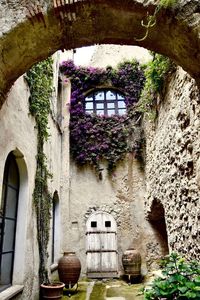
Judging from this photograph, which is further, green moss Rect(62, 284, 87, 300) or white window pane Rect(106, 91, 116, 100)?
white window pane Rect(106, 91, 116, 100)

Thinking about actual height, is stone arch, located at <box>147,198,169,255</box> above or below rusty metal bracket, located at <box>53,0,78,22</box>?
below

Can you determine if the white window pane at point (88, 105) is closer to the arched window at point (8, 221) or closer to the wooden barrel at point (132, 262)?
the wooden barrel at point (132, 262)

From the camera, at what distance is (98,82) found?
8.93 m

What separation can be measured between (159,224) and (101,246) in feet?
5.39

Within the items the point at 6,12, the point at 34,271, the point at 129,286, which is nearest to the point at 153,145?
the point at 129,286

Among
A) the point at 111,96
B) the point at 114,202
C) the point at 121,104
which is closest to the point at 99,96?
the point at 111,96

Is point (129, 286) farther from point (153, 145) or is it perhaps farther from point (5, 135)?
point (5, 135)

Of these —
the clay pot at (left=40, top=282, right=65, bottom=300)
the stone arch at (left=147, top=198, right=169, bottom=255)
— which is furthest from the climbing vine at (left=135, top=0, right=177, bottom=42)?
the stone arch at (left=147, top=198, right=169, bottom=255)

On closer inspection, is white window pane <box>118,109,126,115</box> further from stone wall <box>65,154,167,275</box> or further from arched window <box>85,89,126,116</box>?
stone wall <box>65,154,167,275</box>

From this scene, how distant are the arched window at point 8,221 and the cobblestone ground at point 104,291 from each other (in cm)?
190

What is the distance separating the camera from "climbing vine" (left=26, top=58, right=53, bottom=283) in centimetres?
454

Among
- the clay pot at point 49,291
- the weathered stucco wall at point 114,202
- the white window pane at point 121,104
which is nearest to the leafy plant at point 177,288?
the clay pot at point 49,291

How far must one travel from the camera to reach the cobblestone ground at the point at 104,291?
4.98 metres

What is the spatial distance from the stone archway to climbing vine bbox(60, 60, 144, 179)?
551cm
